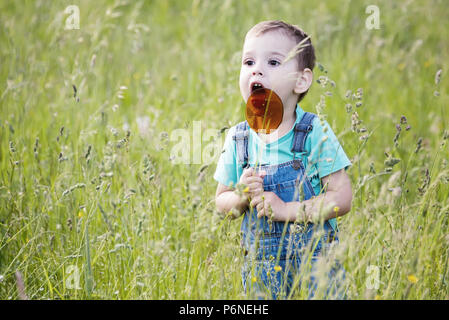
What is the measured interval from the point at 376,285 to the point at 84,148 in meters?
1.61

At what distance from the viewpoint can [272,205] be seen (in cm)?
179

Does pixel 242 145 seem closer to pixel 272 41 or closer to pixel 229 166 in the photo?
pixel 229 166

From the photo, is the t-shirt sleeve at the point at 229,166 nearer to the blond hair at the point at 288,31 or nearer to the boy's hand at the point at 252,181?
the boy's hand at the point at 252,181

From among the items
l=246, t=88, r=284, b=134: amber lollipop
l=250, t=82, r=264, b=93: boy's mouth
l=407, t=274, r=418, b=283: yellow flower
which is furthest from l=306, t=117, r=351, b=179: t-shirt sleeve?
l=407, t=274, r=418, b=283: yellow flower

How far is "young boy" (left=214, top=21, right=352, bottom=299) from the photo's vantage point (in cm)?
179

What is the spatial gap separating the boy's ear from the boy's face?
0.8 inches

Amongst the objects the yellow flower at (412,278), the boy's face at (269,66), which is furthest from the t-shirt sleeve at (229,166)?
the yellow flower at (412,278)

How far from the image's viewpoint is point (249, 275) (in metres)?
1.86

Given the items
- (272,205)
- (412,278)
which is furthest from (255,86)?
(412,278)

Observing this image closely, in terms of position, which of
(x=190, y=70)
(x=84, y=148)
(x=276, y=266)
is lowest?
(x=276, y=266)

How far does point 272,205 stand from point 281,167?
15cm
